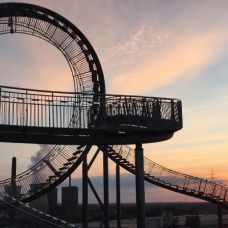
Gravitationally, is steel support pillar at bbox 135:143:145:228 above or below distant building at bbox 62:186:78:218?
above

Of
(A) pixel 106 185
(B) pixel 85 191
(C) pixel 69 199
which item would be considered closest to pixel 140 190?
(B) pixel 85 191

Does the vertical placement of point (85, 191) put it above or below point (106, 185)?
below

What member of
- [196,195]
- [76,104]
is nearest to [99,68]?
[76,104]

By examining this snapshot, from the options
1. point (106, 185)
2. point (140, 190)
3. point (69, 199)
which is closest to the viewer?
point (140, 190)

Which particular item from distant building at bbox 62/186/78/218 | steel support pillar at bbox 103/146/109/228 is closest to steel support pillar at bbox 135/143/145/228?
steel support pillar at bbox 103/146/109/228

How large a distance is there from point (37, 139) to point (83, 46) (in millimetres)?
9224

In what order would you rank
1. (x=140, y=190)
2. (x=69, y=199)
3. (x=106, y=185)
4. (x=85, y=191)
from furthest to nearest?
(x=69, y=199) < (x=106, y=185) < (x=85, y=191) < (x=140, y=190)

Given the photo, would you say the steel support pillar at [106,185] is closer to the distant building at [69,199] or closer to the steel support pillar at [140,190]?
the steel support pillar at [140,190]

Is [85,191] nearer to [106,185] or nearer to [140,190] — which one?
[106,185]

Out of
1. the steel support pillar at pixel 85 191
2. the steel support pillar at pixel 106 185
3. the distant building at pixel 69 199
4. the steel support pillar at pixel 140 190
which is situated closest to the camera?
the steel support pillar at pixel 140 190

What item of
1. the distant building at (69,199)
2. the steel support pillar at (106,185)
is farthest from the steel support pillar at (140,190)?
the distant building at (69,199)

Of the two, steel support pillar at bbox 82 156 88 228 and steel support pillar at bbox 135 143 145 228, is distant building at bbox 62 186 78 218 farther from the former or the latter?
steel support pillar at bbox 135 143 145 228

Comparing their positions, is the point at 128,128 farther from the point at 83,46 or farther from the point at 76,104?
the point at 83,46

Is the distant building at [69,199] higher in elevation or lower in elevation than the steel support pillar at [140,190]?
lower
